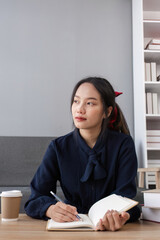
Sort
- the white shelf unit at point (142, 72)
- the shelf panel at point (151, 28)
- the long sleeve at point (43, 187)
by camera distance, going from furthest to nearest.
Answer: the shelf panel at point (151, 28), the white shelf unit at point (142, 72), the long sleeve at point (43, 187)

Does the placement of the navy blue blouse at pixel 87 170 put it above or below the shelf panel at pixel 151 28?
below

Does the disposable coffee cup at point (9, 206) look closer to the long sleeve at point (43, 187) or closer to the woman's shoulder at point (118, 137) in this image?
the long sleeve at point (43, 187)

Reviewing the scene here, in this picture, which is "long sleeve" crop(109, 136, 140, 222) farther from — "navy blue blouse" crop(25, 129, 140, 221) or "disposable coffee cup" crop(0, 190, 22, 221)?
"disposable coffee cup" crop(0, 190, 22, 221)

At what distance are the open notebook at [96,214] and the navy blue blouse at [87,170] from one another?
6.7 inches

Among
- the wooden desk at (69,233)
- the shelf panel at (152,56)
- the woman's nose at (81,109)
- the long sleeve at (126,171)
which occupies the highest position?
the shelf panel at (152,56)

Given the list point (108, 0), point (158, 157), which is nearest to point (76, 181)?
point (158, 157)

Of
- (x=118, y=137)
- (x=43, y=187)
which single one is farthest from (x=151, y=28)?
(x=43, y=187)

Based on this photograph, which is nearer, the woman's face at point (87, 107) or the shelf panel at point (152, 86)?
the woman's face at point (87, 107)

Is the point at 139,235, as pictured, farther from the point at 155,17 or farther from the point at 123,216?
the point at 155,17

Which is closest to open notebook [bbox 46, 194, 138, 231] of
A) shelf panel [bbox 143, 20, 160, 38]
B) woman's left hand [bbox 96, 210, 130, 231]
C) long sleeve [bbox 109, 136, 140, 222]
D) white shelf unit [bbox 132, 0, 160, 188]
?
woman's left hand [bbox 96, 210, 130, 231]

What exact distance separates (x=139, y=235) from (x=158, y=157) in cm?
245

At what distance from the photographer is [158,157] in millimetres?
3043

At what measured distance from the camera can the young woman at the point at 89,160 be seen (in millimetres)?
1057

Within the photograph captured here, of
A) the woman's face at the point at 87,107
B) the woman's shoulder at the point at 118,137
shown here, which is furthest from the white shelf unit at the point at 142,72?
the woman's face at the point at 87,107
